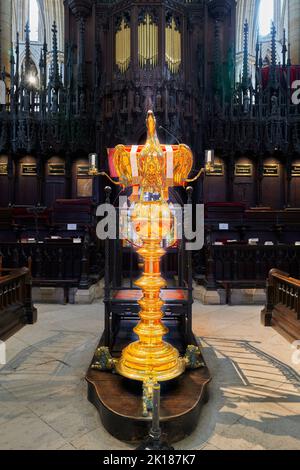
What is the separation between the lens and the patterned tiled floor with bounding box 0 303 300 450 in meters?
2.17

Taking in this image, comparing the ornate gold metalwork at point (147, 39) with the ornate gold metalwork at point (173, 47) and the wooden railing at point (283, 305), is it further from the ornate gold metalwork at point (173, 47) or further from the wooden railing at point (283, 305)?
the wooden railing at point (283, 305)

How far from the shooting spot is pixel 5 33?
11.8 meters

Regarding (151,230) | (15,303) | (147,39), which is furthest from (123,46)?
(151,230)

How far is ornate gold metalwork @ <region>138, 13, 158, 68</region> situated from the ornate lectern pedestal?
27.7ft

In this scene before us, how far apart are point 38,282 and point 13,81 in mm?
7417

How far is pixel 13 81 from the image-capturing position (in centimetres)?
1039

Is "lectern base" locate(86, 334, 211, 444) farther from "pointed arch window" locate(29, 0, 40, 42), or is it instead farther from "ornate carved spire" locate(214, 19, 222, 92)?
"pointed arch window" locate(29, 0, 40, 42)

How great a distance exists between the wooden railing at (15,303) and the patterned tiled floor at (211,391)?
6.2 inches

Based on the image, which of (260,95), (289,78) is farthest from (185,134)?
(289,78)

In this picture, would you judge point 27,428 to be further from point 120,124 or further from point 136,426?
point 120,124

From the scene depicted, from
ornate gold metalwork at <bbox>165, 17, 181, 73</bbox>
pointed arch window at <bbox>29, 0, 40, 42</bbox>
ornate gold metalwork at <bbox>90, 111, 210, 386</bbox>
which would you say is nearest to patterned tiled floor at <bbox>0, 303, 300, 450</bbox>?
ornate gold metalwork at <bbox>90, 111, 210, 386</bbox>

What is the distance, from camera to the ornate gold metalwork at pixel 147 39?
9.74 m

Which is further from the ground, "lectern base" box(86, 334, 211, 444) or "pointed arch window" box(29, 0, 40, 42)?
"pointed arch window" box(29, 0, 40, 42)

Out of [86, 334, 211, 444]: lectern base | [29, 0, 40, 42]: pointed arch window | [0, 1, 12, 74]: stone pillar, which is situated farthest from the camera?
[29, 0, 40, 42]: pointed arch window
